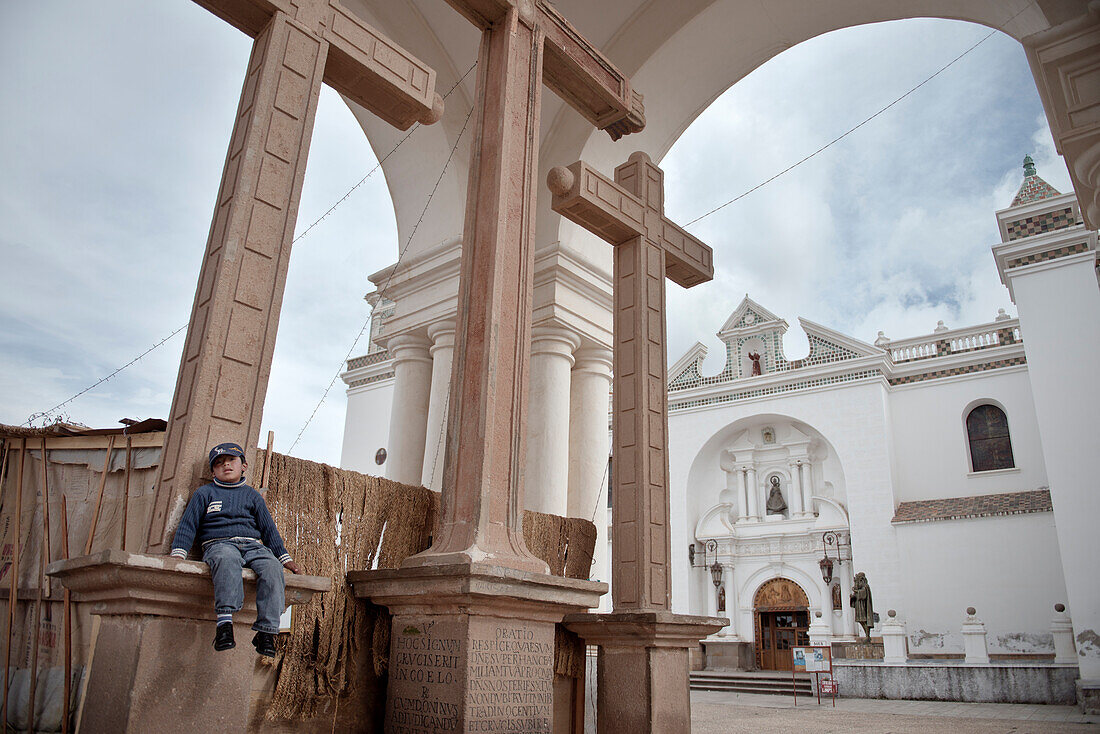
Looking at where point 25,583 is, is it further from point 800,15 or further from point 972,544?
point 972,544

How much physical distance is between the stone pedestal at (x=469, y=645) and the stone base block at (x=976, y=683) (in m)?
10.8

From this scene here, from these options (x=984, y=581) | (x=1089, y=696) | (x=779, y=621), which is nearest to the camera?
(x=1089, y=696)

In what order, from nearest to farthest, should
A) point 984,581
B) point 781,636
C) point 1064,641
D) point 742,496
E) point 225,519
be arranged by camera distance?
point 225,519 → point 1064,641 → point 984,581 → point 781,636 → point 742,496

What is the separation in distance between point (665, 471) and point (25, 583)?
9.93 feet

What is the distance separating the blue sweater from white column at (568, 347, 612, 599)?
3800mm

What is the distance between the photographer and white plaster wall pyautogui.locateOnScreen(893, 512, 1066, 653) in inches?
565

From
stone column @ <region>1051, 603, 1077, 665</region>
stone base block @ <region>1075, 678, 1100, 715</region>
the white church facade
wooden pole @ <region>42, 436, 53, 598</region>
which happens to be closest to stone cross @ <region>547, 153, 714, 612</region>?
wooden pole @ <region>42, 436, 53, 598</region>

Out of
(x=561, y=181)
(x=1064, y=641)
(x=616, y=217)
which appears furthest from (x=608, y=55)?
(x=1064, y=641)

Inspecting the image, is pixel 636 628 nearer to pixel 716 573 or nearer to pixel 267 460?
pixel 267 460

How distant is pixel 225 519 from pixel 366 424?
49.7ft

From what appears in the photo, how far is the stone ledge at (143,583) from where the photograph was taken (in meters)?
2.05

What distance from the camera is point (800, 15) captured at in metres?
6.66

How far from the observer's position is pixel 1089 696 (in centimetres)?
1023

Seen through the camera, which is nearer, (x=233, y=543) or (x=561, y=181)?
(x=233, y=543)
